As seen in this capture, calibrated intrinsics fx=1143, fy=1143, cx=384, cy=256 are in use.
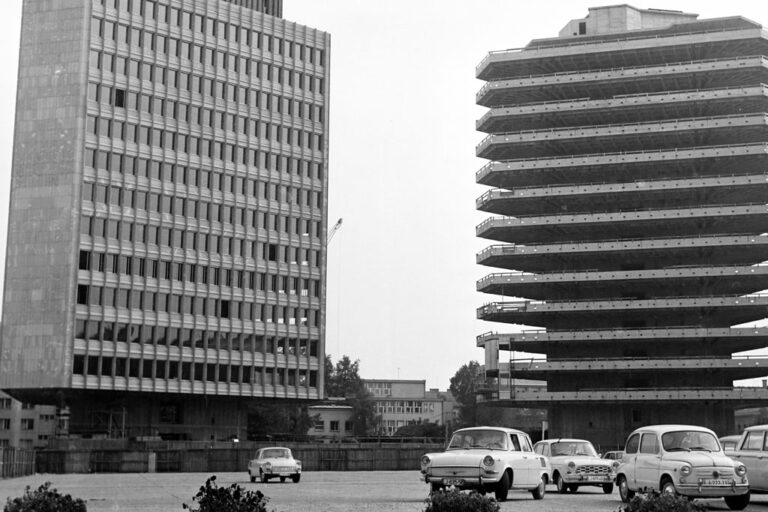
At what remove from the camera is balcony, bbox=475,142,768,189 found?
10444cm

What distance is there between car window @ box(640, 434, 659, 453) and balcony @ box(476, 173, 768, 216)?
8109cm

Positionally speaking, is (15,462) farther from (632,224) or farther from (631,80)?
(631,80)

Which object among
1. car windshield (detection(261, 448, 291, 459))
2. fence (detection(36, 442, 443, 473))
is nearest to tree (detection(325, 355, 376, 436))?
fence (detection(36, 442, 443, 473))

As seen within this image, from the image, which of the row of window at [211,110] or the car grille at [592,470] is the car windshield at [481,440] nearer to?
the car grille at [592,470]

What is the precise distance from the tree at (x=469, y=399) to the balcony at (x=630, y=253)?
180 ft

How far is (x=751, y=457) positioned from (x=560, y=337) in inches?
3160

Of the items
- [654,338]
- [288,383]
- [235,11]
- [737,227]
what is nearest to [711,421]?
[654,338]

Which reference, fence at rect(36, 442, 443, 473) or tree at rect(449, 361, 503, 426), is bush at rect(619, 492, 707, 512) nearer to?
fence at rect(36, 442, 443, 473)

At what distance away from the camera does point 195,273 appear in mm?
106438

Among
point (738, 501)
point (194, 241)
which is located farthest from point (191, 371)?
point (738, 501)

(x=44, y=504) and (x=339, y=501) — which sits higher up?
(x=44, y=504)

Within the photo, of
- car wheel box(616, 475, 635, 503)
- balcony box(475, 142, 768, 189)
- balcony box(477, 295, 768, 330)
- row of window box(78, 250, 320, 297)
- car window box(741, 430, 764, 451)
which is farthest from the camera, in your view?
balcony box(475, 142, 768, 189)

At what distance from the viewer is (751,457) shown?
25.1 metres

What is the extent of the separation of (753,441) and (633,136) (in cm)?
8504
